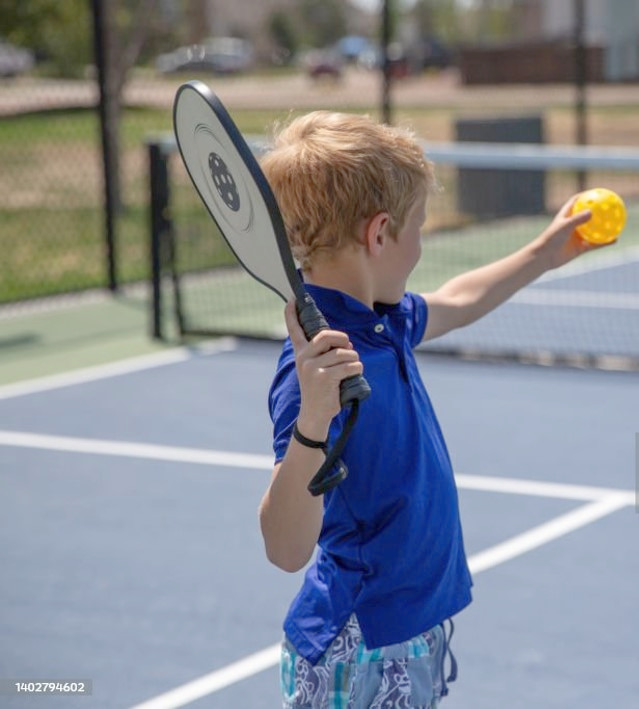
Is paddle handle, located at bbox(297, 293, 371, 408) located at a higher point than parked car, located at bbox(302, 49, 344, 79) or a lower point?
higher

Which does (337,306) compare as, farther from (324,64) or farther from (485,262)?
(324,64)

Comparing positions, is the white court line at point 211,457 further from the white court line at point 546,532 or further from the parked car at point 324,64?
the parked car at point 324,64

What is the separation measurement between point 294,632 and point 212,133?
888 millimetres

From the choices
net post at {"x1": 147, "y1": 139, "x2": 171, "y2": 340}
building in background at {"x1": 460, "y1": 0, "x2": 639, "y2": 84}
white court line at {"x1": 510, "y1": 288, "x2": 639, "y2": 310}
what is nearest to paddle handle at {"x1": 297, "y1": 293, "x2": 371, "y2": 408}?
net post at {"x1": 147, "y1": 139, "x2": 171, "y2": 340}

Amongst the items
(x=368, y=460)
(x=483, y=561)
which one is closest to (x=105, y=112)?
(x=483, y=561)

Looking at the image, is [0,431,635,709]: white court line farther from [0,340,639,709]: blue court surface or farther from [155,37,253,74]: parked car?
[155,37,253,74]: parked car

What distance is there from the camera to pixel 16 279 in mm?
12438

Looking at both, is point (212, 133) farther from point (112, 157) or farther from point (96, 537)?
point (112, 157)

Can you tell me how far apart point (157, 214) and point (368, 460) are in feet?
23.3

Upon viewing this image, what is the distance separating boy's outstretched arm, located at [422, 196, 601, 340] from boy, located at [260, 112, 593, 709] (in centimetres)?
51

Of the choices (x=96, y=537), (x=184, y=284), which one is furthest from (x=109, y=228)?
(x=96, y=537)

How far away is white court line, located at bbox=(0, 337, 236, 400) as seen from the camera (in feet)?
26.9

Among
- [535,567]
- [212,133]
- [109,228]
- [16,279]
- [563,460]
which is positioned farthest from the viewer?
[16,279]

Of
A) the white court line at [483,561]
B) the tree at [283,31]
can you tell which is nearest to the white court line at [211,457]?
the white court line at [483,561]
